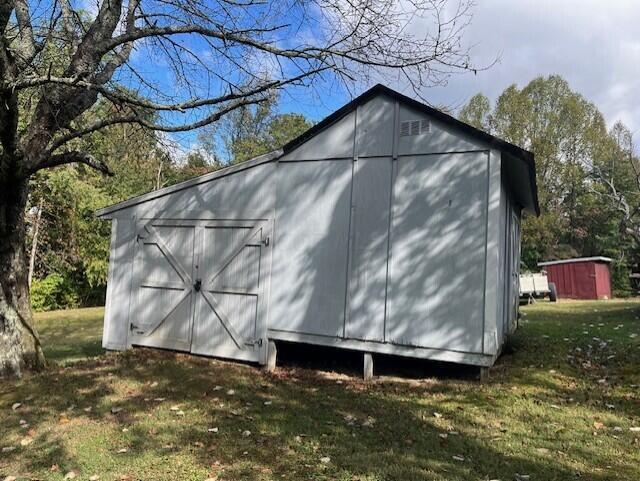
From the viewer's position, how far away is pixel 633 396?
5.86 m

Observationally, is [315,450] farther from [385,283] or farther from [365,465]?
[385,283]

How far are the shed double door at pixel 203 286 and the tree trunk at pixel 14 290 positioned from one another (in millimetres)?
1698

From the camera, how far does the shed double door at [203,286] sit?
7.73 metres

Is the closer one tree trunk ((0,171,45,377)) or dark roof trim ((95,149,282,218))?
tree trunk ((0,171,45,377))

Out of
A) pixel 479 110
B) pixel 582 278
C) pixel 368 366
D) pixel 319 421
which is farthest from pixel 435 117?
pixel 479 110

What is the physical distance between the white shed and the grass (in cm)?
62

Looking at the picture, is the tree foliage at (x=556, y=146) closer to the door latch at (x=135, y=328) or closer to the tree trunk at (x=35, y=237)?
the tree trunk at (x=35, y=237)

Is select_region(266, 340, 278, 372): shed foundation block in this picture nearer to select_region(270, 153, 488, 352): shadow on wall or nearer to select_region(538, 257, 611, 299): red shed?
select_region(270, 153, 488, 352): shadow on wall

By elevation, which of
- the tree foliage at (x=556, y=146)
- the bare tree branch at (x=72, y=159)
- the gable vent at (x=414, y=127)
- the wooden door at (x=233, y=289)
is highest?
the tree foliage at (x=556, y=146)

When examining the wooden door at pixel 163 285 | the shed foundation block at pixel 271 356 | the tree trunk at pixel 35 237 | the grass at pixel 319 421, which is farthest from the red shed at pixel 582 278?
the tree trunk at pixel 35 237

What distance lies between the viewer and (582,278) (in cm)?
2736

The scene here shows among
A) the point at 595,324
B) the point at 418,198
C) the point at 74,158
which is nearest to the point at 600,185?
the point at 595,324

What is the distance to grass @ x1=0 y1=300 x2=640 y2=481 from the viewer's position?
159 inches

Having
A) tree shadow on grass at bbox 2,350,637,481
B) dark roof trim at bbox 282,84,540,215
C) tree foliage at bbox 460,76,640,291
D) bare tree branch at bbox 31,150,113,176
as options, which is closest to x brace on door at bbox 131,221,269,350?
tree shadow on grass at bbox 2,350,637,481
